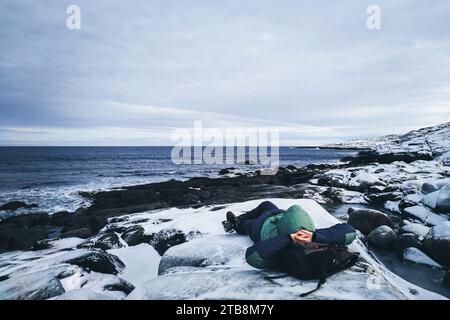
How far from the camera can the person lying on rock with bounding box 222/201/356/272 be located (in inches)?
113

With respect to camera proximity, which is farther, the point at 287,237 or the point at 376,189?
the point at 376,189

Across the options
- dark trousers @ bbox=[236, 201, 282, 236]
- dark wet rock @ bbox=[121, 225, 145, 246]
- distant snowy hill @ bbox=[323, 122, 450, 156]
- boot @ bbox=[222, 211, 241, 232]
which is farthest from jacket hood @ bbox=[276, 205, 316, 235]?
distant snowy hill @ bbox=[323, 122, 450, 156]

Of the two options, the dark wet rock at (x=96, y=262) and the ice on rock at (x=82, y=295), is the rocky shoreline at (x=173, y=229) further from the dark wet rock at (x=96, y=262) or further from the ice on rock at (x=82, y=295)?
the ice on rock at (x=82, y=295)

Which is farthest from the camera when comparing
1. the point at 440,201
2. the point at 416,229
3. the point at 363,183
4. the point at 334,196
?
the point at 363,183

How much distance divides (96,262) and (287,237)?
2.61 meters

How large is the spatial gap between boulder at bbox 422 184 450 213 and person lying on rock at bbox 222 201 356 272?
4.56 metres

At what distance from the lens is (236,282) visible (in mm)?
2871

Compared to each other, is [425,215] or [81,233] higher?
[425,215]

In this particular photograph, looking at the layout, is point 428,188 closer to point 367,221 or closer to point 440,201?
point 440,201

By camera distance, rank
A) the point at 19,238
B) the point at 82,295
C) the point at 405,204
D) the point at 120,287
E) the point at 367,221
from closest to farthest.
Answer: the point at 82,295, the point at 120,287, the point at 367,221, the point at 19,238, the point at 405,204

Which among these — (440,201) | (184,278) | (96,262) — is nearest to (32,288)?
(96,262)

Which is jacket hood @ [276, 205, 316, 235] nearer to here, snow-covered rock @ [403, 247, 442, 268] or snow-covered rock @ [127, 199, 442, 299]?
snow-covered rock @ [127, 199, 442, 299]
